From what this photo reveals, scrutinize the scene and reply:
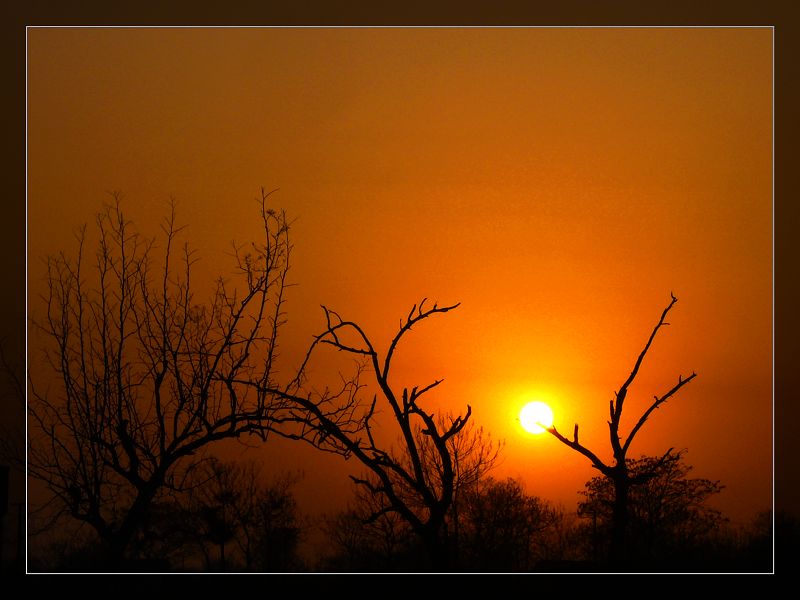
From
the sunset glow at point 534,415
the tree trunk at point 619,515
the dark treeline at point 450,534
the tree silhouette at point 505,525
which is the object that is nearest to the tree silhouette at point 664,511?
the dark treeline at point 450,534

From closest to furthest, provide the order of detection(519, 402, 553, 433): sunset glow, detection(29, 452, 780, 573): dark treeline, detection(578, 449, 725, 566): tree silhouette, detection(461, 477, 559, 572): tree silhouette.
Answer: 1. detection(29, 452, 780, 573): dark treeline
2. detection(519, 402, 553, 433): sunset glow
3. detection(578, 449, 725, 566): tree silhouette
4. detection(461, 477, 559, 572): tree silhouette

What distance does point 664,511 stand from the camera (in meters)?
8.32

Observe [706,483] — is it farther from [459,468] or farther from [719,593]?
[719,593]

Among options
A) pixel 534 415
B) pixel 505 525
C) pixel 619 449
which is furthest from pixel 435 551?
pixel 505 525

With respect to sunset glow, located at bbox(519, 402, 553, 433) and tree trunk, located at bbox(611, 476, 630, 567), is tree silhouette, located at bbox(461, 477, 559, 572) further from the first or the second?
tree trunk, located at bbox(611, 476, 630, 567)

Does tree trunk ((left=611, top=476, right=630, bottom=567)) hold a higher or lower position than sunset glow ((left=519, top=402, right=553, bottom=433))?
lower

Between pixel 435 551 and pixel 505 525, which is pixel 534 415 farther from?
pixel 435 551

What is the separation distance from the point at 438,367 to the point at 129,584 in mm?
2753

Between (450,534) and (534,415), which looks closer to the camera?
(534,415)

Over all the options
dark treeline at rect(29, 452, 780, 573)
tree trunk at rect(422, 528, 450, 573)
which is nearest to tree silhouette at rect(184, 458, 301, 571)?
dark treeline at rect(29, 452, 780, 573)

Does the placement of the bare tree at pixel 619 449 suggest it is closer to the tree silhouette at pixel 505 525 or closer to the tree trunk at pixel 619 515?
the tree trunk at pixel 619 515

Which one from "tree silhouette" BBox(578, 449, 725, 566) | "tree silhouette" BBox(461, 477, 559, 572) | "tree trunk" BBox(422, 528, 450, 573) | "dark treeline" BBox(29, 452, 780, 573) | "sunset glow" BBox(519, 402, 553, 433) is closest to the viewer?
"tree trunk" BBox(422, 528, 450, 573)

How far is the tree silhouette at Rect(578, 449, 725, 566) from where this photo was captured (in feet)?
23.7

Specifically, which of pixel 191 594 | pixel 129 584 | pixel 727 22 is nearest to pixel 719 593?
pixel 191 594
